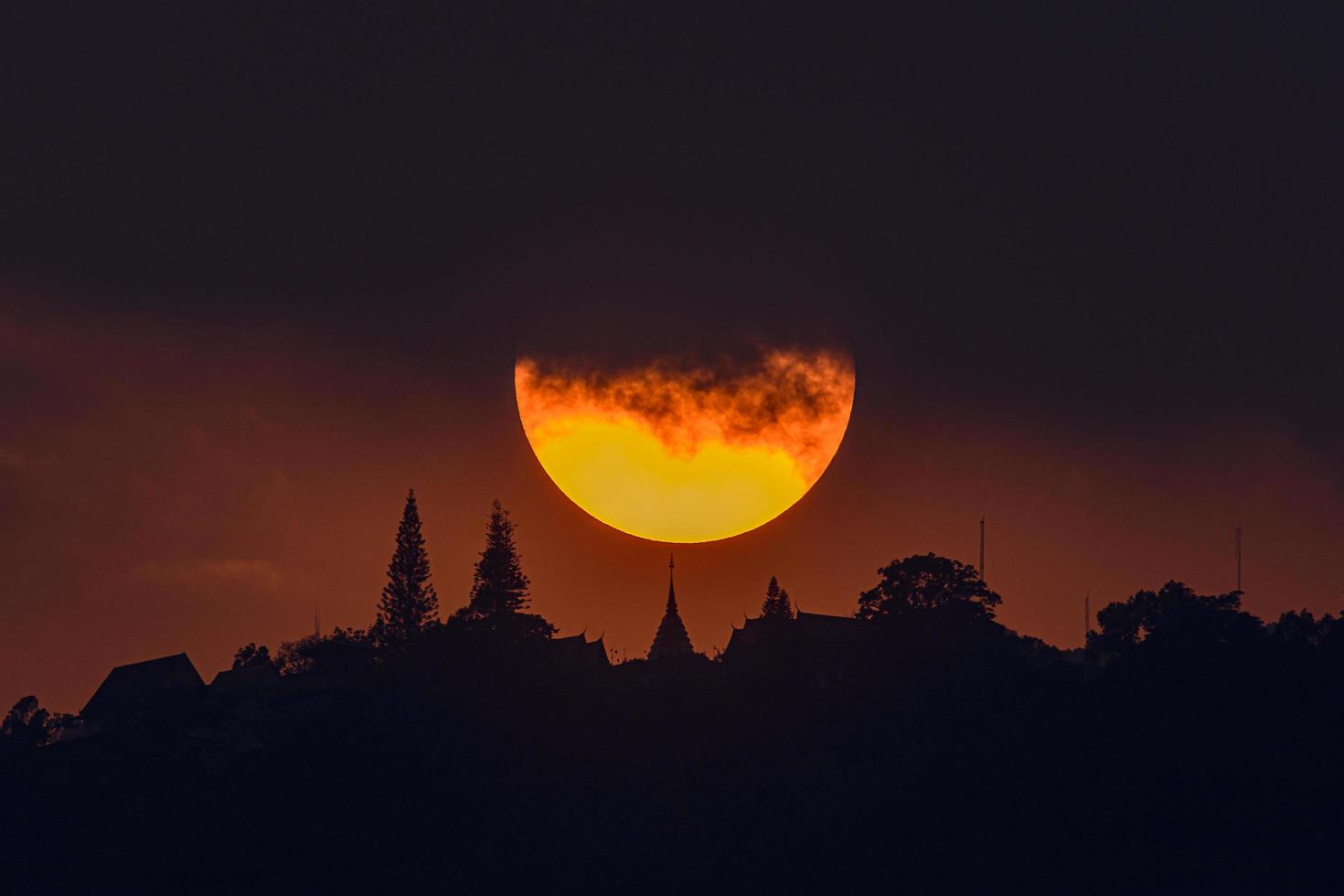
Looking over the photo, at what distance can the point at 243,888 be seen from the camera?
12006 centimetres

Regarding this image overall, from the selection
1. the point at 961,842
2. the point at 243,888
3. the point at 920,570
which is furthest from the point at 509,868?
the point at 920,570

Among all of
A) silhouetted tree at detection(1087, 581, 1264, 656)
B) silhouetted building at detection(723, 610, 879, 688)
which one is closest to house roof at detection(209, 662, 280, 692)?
silhouetted building at detection(723, 610, 879, 688)

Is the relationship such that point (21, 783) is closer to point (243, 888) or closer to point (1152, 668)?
point (243, 888)

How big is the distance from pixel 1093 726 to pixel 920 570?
2980 cm

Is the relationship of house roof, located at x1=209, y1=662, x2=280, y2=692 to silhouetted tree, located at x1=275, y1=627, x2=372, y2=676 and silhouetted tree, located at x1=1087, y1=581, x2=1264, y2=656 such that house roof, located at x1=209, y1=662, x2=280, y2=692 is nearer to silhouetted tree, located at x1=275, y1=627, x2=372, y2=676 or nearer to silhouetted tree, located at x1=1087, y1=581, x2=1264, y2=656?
silhouetted tree, located at x1=275, y1=627, x2=372, y2=676

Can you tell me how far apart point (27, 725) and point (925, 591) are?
244ft

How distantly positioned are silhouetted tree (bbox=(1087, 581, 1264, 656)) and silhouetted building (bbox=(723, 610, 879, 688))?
16778mm

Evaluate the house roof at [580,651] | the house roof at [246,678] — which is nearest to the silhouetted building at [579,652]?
the house roof at [580,651]

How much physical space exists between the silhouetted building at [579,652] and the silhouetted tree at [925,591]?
66.6ft

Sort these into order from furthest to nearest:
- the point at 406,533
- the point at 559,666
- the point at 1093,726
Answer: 1. the point at 406,533
2. the point at 559,666
3. the point at 1093,726

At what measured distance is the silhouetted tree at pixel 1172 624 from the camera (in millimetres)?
138500

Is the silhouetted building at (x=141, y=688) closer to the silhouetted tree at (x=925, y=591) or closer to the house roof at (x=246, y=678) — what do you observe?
the house roof at (x=246, y=678)

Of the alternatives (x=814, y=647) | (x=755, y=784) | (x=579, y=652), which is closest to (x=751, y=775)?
(x=755, y=784)

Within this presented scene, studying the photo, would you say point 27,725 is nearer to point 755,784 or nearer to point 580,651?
point 580,651
